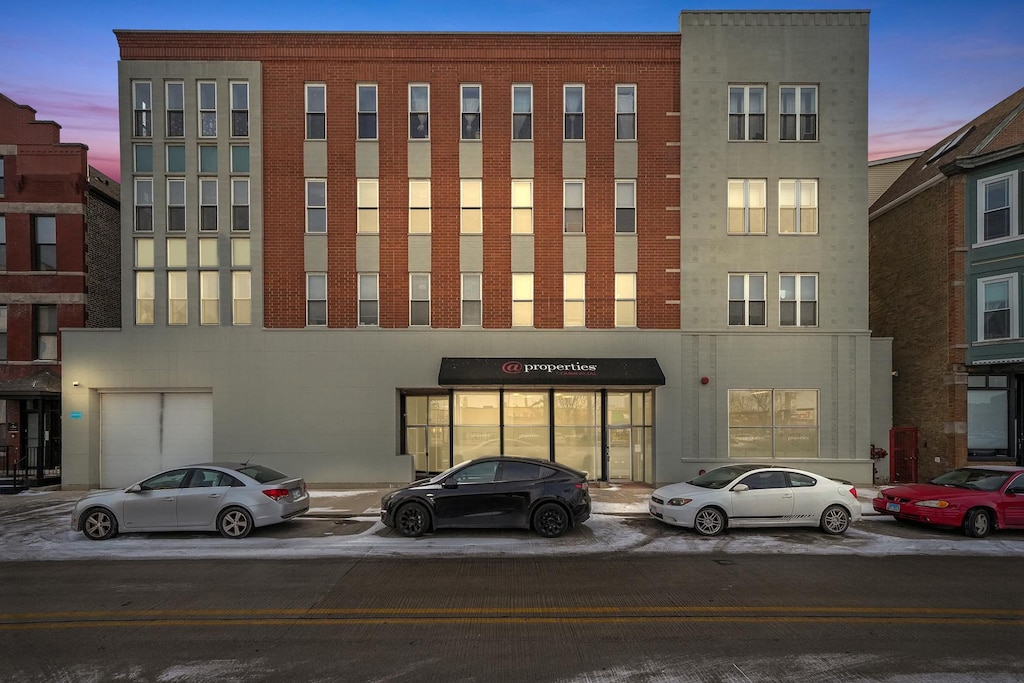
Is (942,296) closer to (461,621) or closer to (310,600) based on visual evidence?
(461,621)

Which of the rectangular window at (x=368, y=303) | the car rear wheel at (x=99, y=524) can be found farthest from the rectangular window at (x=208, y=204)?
the car rear wheel at (x=99, y=524)

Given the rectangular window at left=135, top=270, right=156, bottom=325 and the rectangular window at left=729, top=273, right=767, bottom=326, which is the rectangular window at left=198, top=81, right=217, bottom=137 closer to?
the rectangular window at left=135, top=270, right=156, bottom=325

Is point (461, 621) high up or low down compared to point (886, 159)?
down

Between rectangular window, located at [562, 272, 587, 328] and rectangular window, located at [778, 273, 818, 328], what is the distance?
6.13m

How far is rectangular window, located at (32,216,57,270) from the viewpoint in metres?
19.8

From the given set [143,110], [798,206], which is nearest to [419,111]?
[143,110]

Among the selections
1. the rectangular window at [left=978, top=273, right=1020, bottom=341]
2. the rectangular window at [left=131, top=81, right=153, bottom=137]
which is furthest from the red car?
the rectangular window at [left=131, top=81, right=153, bottom=137]

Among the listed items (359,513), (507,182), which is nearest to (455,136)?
(507,182)

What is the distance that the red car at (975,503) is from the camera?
39.7ft

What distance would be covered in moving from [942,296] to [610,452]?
467 inches

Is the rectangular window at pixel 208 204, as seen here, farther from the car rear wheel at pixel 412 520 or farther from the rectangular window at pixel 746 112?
the rectangular window at pixel 746 112

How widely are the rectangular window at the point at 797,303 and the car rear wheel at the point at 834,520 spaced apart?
7965 mm

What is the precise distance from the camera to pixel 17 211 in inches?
773

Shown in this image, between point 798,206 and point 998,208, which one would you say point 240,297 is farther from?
point 998,208
